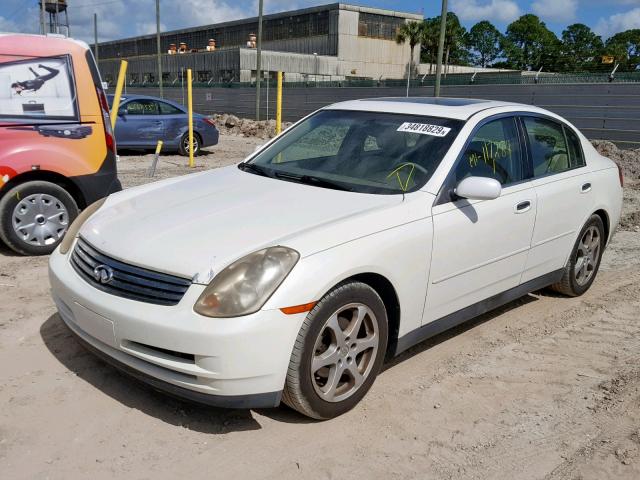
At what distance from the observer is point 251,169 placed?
4371mm

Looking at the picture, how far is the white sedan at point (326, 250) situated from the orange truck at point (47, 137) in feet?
6.69

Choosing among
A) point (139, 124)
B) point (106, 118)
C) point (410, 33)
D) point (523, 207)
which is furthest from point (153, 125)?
point (410, 33)

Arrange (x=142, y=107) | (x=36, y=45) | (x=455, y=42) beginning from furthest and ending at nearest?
(x=455, y=42) → (x=142, y=107) → (x=36, y=45)

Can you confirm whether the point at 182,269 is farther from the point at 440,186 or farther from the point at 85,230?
the point at 440,186

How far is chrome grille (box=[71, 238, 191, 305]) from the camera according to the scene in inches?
112

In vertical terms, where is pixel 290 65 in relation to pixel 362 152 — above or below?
above

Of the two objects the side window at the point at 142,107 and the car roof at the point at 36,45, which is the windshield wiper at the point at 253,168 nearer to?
the car roof at the point at 36,45

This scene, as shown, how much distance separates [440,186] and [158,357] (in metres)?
1.90

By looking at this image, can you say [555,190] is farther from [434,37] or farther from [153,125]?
[434,37]

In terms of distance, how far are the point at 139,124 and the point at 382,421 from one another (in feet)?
40.8

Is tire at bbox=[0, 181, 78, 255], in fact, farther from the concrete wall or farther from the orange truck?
the concrete wall

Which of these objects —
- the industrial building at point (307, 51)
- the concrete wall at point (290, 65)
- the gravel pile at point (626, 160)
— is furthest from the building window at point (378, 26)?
the gravel pile at point (626, 160)

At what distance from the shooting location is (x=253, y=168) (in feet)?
14.4

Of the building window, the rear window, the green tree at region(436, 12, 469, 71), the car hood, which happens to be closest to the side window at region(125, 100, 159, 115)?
the rear window
